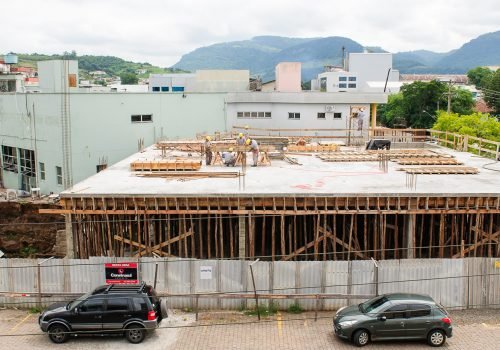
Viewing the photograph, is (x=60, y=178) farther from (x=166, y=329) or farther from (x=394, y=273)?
(x=394, y=273)

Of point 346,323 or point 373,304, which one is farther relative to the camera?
point 373,304

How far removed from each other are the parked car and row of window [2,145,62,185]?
26.5 m

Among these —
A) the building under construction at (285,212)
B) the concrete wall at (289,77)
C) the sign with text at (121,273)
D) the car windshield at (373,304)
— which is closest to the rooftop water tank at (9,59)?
the concrete wall at (289,77)

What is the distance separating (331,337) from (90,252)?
11.3 meters

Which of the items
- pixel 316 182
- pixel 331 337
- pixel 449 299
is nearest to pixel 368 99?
pixel 316 182

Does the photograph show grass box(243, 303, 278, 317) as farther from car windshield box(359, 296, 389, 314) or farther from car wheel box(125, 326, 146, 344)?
car wheel box(125, 326, 146, 344)

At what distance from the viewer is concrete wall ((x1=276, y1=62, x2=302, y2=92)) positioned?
53.0 meters

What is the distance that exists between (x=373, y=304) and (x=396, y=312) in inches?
29.8

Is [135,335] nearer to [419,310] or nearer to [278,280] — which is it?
[278,280]

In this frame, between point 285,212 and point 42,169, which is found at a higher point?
point 285,212

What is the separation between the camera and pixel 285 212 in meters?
22.2

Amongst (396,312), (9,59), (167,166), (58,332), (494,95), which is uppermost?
(9,59)

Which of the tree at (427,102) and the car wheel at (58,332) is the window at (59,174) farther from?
the tree at (427,102)

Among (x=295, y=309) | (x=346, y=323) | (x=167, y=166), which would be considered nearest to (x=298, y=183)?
(x=167, y=166)
